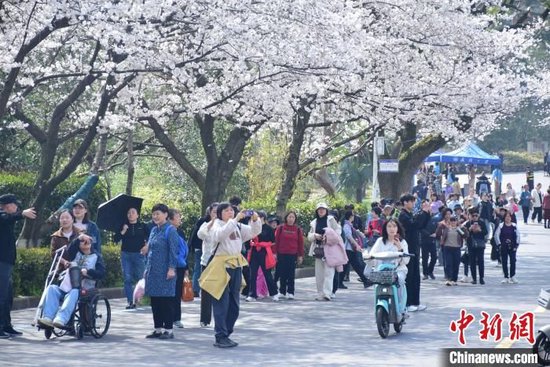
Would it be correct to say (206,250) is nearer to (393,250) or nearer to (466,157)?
(393,250)

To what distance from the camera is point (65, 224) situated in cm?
1664

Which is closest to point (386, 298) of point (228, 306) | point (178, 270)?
point (228, 306)

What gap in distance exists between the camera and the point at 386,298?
52.5ft

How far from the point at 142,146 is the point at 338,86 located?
6993mm

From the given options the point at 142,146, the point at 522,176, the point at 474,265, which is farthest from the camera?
the point at 522,176

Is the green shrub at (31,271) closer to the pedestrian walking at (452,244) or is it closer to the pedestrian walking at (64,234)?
the pedestrian walking at (64,234)

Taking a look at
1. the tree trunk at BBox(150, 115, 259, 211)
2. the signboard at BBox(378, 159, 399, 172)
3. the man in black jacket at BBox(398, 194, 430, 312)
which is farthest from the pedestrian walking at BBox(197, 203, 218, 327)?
the signboard at BBox(378, 159, 399, 172)

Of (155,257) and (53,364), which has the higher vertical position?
(155,257)

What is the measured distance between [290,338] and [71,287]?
9.52 feet

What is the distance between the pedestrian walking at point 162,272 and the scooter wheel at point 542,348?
5111 millimetres

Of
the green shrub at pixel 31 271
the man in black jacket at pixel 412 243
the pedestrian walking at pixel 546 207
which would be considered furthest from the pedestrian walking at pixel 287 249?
the pedestrian walking at pixel 546 207

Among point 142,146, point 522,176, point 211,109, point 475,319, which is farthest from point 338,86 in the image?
point 522,176

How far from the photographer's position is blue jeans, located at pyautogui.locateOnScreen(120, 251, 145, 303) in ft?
64.1

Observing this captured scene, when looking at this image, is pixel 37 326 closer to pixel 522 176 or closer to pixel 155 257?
pixel 155 257
